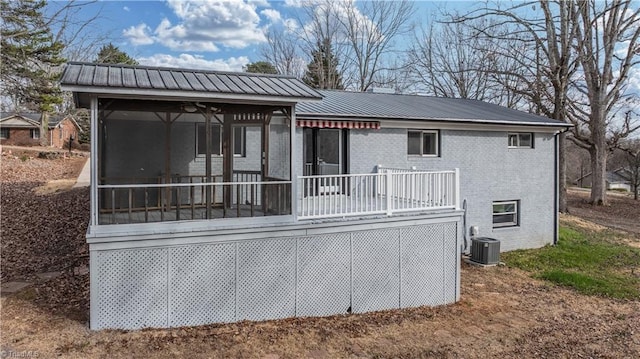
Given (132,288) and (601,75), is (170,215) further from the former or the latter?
(601,75)

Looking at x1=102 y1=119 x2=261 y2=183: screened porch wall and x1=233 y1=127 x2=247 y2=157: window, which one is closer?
x1=102 y1=119 x2=261 y2=183: screened porch wall

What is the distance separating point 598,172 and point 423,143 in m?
18.2

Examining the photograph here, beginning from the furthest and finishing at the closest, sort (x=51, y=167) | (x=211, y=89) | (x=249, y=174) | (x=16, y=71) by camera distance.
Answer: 1. (x=51, y=167)
2. (x=16, y=71)
3. (x=249, y=174)
4. (x=211, y=89)

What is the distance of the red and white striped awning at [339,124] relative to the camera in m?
10.8

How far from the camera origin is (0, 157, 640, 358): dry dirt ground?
21.3 ft

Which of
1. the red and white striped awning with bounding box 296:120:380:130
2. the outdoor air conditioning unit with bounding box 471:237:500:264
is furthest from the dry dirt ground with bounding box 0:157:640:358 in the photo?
the red and white striped awning with bounding box 296:120:380:130

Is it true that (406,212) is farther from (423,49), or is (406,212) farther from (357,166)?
(423,49)

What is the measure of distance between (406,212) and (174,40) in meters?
25.4

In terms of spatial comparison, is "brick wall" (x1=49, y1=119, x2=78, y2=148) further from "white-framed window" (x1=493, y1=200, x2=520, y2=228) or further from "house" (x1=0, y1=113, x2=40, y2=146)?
"white-framed window" (x1=493, y1=200, x2=520, y2=228)

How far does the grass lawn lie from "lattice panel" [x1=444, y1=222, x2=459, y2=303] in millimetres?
3862

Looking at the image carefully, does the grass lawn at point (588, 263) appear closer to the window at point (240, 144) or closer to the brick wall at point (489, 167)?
the brick wall at point (489, 167)

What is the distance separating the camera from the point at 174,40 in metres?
29.5

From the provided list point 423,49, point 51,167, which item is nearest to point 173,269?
point 51,167

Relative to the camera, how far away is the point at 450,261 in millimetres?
9656
